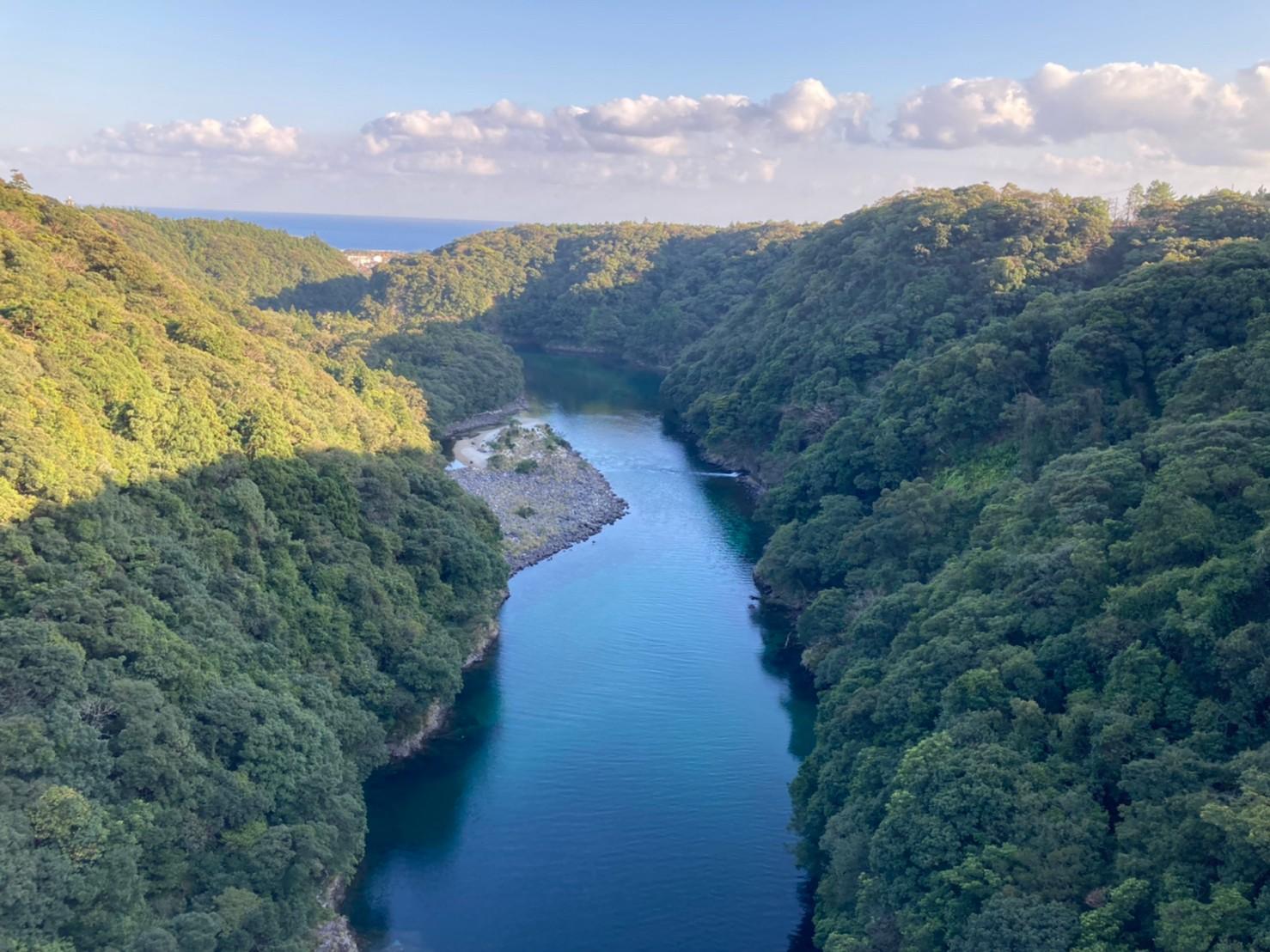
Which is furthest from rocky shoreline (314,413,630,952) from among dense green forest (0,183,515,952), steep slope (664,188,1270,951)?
steep slope (664,188,1270,951)

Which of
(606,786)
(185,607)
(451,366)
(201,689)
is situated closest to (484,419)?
(451,366)

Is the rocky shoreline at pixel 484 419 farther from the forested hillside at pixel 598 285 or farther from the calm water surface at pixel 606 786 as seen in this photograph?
the calm water surface at pixel 606 786

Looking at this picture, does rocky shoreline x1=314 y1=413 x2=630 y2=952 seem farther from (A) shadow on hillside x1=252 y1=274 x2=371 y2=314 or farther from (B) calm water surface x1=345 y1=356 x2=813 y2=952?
(A) shadow on hillside x1=252 y1=274 x2=371 y2=314

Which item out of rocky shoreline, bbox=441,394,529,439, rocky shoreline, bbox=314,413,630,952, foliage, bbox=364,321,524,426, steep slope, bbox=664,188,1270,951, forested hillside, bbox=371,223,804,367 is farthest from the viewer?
forested hillside, bbox=371,223,804,367

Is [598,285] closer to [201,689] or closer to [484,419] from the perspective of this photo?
[484,419]

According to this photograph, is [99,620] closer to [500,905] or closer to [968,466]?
[500,905]

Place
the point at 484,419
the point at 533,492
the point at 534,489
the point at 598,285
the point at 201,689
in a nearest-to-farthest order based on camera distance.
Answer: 1. the point at 201,689
2. the point at 533,492
3. the point at 534,489
4. the point at 484,419
5. the point at 598,285

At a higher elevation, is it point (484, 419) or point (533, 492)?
point (484, 419)
